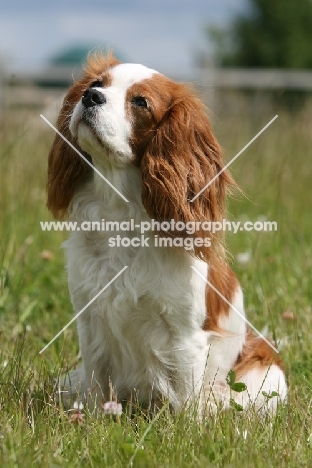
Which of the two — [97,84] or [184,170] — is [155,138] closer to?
[184,170]

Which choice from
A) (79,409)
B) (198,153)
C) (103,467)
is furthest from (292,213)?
(103,467)

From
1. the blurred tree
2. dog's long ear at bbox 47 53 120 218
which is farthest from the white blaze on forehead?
the blurred tree

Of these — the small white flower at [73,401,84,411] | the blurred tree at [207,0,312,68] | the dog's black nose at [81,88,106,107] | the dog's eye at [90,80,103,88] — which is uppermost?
the blurred tree at [207,0,312,68]

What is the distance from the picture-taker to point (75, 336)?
3.79 metres

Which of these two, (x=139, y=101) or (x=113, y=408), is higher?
(x=139, y=101)

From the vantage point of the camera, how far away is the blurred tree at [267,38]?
25641 millimetres

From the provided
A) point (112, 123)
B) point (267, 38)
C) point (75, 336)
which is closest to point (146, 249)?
point (112, 123)

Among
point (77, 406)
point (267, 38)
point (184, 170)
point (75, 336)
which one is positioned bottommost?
point (77, 406)

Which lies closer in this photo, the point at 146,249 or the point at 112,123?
the point at 112,123

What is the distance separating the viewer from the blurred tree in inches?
1009

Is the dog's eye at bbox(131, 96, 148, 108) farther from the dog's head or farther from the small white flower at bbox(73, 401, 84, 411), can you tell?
the small white flower at bbox(73, 401, 84, 411)

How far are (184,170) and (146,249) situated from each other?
1.14 ft

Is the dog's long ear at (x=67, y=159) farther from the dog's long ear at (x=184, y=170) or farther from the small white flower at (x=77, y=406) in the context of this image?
the small white flower at (x=77, y=406)

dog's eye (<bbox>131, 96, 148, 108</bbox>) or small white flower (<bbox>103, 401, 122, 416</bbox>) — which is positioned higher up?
dog's eye (<bbox>131, 96, 148, 108</bbox>)
